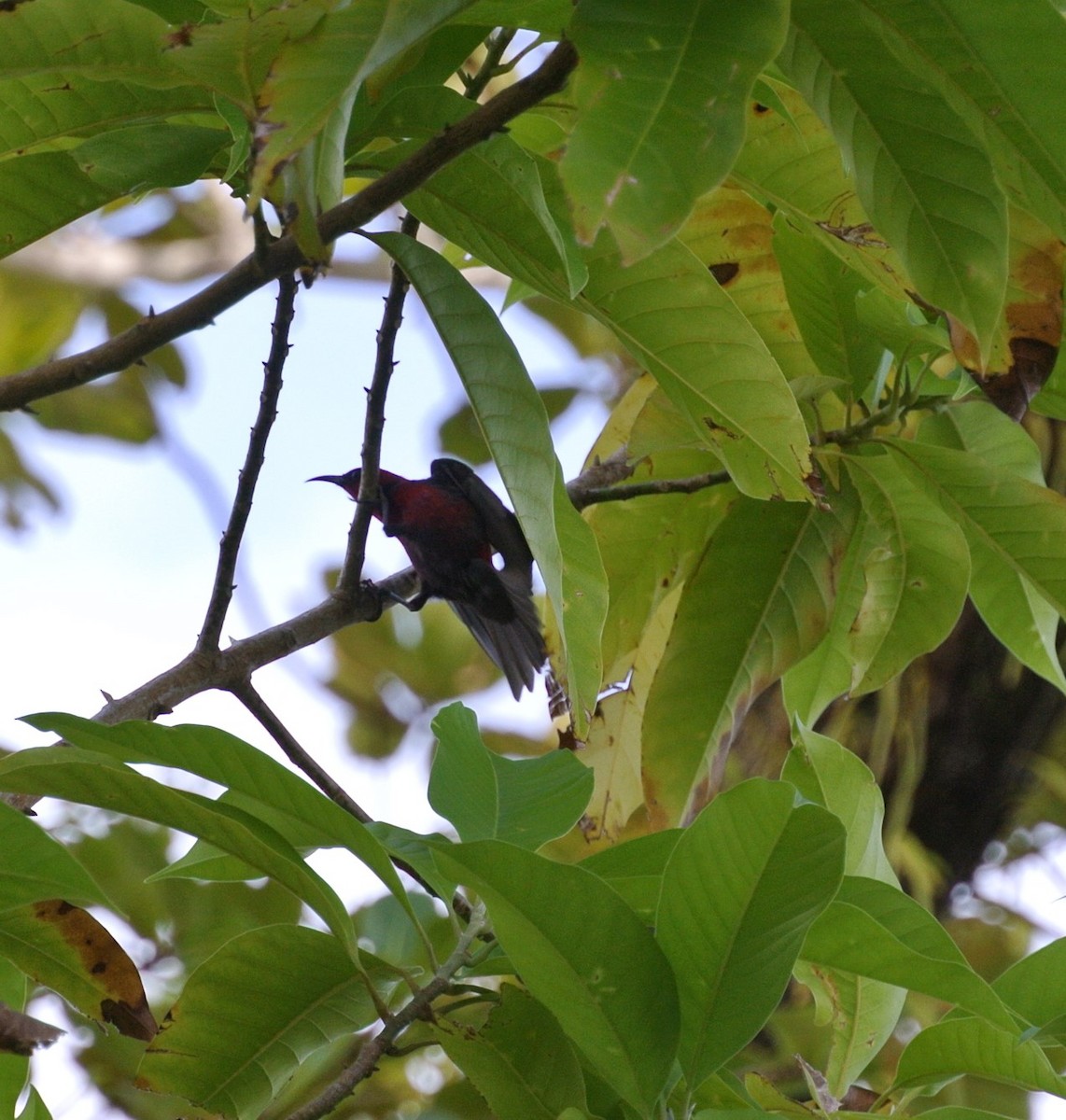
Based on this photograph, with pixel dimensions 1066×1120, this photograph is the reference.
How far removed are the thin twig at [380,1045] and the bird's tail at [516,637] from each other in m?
1.72

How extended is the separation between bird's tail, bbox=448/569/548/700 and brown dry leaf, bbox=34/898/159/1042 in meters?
1.78

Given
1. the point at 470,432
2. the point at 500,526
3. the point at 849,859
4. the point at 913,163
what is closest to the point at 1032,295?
the point at 913,163

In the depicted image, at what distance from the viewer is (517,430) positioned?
1.49m

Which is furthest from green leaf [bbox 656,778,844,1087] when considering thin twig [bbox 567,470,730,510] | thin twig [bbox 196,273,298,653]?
thin twig [bbox 567,470,730,510]

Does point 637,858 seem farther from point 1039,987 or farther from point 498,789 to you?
point 1039,987

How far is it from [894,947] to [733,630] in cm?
94

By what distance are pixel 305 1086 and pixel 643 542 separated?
209 centimetres

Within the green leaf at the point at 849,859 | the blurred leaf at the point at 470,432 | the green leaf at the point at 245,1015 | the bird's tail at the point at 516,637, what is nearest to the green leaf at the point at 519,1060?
the green leaf at the point at 245,1015

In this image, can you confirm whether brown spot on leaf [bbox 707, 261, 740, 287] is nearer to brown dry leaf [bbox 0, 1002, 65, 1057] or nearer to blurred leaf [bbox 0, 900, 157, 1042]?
blurred leaf [bbox 0, 900, 157, 1042]

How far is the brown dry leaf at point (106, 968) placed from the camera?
1.44m

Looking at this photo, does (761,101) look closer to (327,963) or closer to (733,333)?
(733,333)

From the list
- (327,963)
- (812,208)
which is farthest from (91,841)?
(812,208)

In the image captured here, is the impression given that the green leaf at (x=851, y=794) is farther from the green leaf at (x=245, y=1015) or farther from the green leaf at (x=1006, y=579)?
the green leaf at (x=245, y=1015)

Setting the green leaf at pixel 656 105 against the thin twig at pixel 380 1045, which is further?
the thin twig at pixel 380 1045
